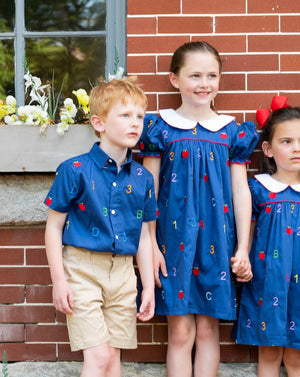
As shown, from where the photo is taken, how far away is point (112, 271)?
2932mm

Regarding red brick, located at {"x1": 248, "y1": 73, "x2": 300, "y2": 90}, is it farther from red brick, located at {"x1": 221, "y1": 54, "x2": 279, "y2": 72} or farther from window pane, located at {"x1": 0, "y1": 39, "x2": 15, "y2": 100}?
window pane, located at {"x1": 0, "y1": 39, "x2": 15, "y2": 100}

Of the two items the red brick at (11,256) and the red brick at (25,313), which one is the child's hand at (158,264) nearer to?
the red brick at (25,313)

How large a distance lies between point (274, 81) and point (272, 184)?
0.63m

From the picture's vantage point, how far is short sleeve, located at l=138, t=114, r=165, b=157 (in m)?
3.27

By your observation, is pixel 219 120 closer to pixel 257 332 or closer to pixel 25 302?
pixel 257 332

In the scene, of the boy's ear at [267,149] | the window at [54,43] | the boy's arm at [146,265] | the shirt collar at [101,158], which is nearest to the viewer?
the shirt collar at [101,158]

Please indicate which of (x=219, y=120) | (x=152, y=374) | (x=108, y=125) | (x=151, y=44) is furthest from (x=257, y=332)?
(x=151, y=44)

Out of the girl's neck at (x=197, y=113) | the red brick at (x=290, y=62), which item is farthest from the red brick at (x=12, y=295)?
the red brick at (x=290, y=62)

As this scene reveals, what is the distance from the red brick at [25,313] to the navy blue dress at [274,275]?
3.69 ft

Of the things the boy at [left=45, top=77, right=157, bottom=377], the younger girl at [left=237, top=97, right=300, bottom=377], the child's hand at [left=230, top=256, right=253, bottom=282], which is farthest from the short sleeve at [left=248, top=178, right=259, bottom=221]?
the boy at [left=45, top=77, right=157, bottom=377]

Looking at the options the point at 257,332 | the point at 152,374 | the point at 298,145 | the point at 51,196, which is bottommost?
the point at 152,374

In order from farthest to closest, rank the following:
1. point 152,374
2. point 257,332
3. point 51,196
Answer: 1. point 152,374
2. point 257,332
3. point 51,196

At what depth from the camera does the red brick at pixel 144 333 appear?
354 centimetres

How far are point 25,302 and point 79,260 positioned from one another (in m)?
0.82
